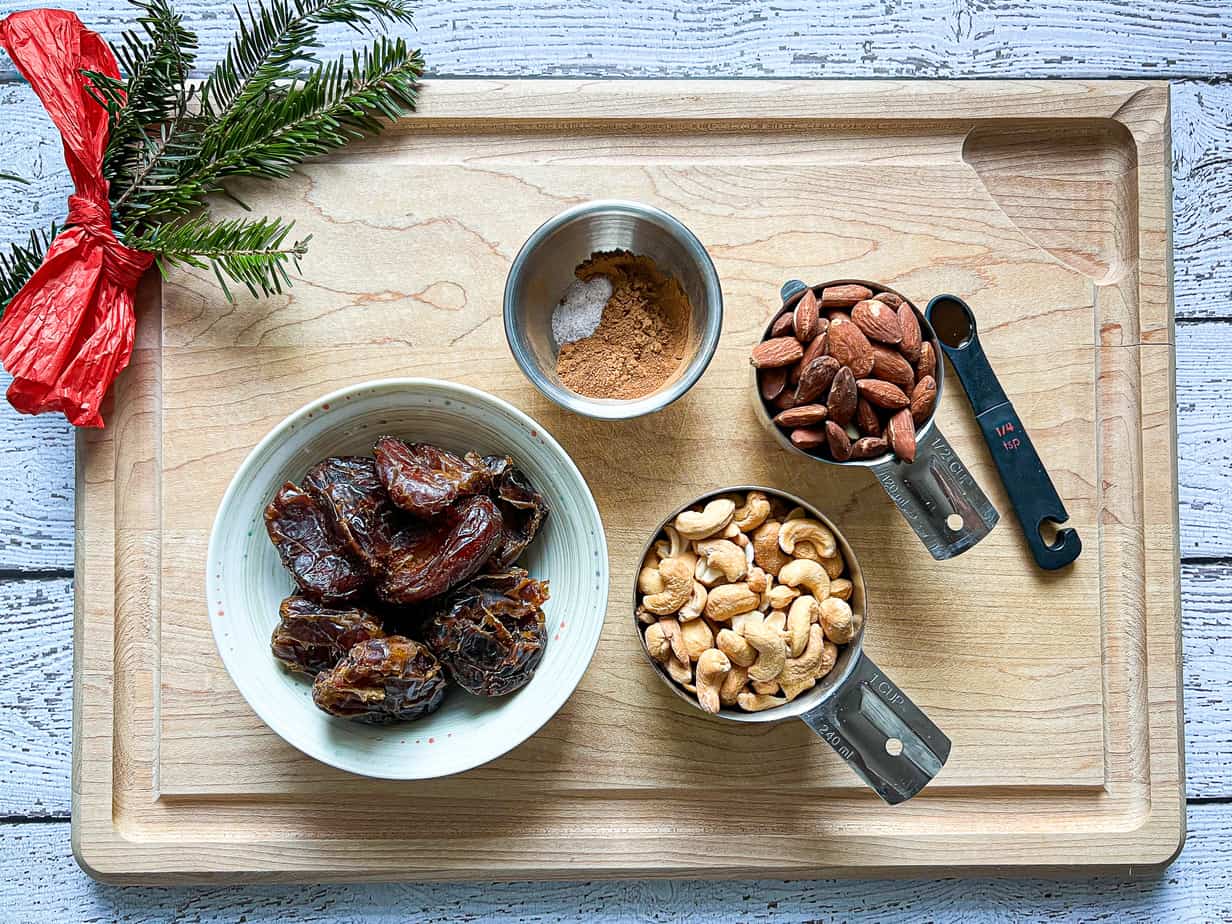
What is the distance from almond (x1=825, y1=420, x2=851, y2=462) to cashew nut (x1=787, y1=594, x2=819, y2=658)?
16 cm

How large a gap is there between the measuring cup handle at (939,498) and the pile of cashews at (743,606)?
0.10 metres

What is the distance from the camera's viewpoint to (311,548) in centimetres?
100

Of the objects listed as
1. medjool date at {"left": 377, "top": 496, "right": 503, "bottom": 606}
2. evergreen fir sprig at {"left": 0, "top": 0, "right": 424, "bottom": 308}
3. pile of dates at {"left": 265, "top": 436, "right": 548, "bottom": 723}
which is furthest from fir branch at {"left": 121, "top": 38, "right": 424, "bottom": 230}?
medjool date at {"left": 377, "top": 496, "right": 503, "bottom": 606}

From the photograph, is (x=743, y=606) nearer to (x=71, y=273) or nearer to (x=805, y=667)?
(x=805, y=667)

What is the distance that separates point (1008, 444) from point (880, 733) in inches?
15.2

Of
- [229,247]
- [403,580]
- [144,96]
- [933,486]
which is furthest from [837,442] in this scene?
[144,96]

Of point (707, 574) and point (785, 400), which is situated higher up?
point (785, 400)

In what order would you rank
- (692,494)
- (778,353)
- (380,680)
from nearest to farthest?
(380,680) → (778,353) → (692,494)

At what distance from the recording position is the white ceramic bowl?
1.02 m

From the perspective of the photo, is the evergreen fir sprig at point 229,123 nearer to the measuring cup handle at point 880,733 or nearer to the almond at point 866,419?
the almond at point 866,419

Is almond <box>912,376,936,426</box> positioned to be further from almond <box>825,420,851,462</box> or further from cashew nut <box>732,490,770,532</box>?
cashew nut <box>732,490,770,532</box>

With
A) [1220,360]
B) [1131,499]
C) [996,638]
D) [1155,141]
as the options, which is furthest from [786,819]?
[1155,141]

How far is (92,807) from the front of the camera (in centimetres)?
116

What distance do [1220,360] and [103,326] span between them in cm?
142
